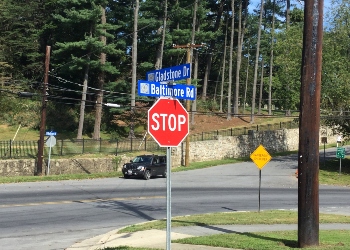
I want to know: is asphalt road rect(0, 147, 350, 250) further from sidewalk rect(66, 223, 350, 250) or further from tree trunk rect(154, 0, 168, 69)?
tree trunk rect(154, 0, 168, 69)

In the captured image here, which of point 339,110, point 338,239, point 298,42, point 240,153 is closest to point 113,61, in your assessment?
point 240,153

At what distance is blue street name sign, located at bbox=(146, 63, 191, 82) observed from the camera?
27.2 ft

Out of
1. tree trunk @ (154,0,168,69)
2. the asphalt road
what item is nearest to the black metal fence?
the asphalt road

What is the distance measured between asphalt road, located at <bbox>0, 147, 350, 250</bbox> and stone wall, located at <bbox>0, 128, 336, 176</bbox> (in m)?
3.26

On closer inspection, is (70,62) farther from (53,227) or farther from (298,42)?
(53,227)

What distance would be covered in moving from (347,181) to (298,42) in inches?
471

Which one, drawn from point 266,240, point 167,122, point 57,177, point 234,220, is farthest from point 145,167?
point 167,122

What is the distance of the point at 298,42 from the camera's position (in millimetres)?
41031

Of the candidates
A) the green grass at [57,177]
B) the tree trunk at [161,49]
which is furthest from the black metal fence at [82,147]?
the tree trunk at [161,49]

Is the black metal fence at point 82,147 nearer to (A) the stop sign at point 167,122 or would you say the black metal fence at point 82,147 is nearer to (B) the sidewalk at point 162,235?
(B) the sidewalk at point 162,235

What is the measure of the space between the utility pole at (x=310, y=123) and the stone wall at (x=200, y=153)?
23243 millimetres

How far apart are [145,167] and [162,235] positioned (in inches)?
752

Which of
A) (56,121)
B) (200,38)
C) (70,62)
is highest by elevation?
(200,38)

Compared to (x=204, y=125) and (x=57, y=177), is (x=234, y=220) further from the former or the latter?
(x=204, y=125)
